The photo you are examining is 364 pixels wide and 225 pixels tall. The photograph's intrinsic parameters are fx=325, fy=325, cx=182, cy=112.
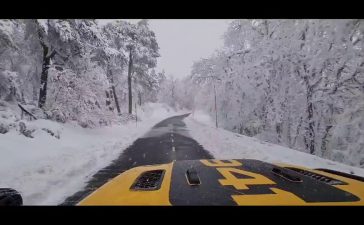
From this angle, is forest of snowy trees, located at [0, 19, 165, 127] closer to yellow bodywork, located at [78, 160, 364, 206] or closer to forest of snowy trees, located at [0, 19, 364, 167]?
forest of snowy trees, located at [0, 19, 364, 167]

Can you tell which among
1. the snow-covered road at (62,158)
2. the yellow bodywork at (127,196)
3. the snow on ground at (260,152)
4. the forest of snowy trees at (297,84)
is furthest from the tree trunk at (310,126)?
the yellow bodywork at (127,196)

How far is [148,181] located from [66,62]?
50.8ft

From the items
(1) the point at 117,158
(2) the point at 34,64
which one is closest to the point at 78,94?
(2) the point at 34,64

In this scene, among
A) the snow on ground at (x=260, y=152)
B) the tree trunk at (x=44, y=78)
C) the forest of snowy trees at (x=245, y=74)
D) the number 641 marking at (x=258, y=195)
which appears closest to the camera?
the number 641 marking at (x=258, y=195)

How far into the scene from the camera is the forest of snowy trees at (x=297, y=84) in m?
11.7

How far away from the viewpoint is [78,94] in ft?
57.0

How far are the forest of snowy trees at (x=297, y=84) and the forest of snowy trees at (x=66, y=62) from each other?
5.30 m

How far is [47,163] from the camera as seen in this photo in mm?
8461

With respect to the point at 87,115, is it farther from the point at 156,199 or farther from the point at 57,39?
the point at 156,199

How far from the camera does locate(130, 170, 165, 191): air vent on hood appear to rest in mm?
2353

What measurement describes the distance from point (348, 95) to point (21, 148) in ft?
38.6

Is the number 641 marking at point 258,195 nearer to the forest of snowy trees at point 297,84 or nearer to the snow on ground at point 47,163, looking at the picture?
the snow on ground at point 47,163

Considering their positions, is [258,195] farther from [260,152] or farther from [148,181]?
[260,152]

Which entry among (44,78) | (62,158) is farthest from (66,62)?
(62,158)
